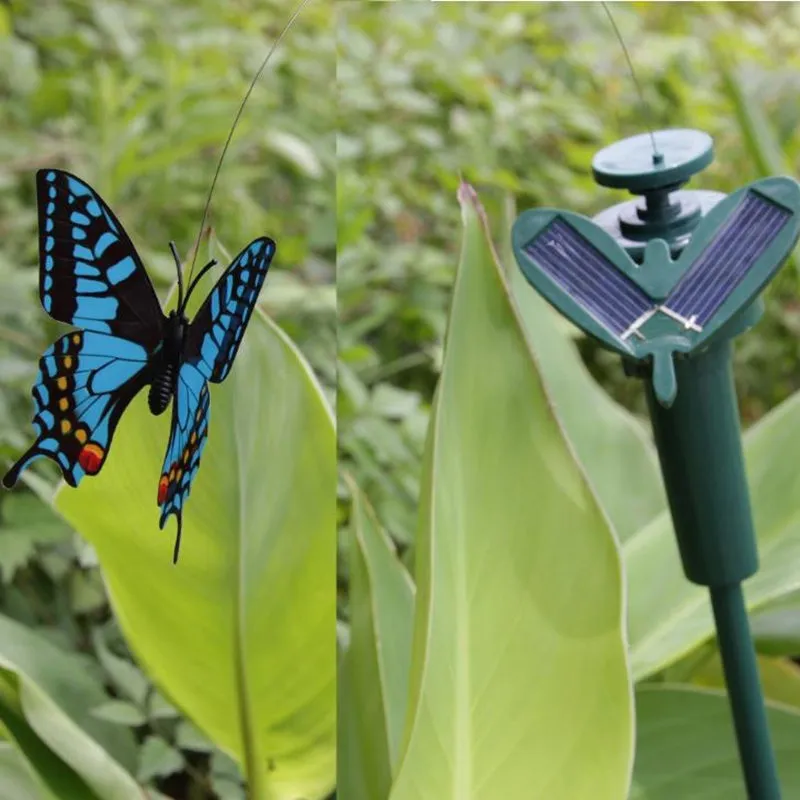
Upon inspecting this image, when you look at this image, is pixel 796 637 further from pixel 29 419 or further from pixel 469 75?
pixel 469 75

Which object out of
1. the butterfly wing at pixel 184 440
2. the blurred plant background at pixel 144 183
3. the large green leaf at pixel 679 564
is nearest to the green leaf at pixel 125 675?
the blurred plant background at pixel 144 183

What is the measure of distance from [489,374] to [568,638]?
10 centimetres

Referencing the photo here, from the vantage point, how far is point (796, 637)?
472 millimetres

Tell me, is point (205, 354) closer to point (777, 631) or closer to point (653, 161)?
point (653, 161)

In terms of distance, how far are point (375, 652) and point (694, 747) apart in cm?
16

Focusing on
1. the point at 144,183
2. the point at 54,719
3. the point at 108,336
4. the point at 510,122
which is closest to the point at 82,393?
the point at 108,336

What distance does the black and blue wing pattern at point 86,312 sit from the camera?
0.34m

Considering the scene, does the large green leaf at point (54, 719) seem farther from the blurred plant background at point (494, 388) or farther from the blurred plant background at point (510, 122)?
the blurred plant background at point (510, 122)

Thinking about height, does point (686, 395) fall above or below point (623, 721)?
above

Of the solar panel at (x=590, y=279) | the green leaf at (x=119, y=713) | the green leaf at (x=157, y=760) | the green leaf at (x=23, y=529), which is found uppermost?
the solar panel at (x=590, y=279)

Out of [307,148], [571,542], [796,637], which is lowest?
[796,637]

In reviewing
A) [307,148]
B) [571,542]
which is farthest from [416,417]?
[571,542]

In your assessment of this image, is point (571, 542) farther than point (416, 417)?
No

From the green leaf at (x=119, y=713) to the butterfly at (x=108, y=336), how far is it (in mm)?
123
